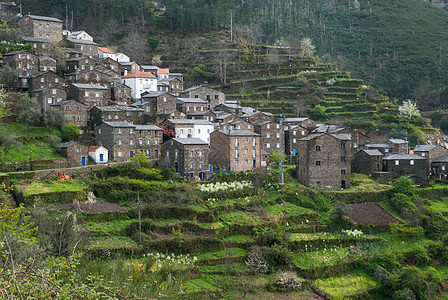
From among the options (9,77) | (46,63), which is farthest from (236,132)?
(9,77)

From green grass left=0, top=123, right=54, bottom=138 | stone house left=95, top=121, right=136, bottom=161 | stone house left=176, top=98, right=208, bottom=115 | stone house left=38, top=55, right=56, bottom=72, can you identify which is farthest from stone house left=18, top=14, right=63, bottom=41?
stone house left=95, top=121, right=136, bottom=161

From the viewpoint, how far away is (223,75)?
3221 inches

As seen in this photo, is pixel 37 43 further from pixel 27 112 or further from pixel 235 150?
pixel 235 150

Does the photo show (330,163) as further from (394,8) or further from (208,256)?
(394,8)

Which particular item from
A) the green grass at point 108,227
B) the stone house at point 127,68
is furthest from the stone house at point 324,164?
the stone house at point 127,68

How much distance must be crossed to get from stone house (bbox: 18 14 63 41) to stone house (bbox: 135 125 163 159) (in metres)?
29.5

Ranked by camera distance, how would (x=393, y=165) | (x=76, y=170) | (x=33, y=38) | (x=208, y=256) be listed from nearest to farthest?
(x=208, y=256) → (x=76, y=170) → (x=393, y=165) → (x=33, y=38)

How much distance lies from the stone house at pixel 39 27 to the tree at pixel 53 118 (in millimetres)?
25817

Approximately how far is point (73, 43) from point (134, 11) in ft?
98.3

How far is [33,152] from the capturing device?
42875 mm

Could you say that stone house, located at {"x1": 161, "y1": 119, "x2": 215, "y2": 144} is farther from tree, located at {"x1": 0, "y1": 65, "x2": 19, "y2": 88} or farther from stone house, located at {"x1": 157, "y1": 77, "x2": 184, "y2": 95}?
tree, located at {"x1": 0, "y1": 65, "x2": 19, "y2": 88}

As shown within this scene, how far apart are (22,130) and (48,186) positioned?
11.3m

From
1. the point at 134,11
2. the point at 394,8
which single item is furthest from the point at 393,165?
the point at 394,8

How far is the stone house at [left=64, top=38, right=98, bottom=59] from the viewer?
6856cm
